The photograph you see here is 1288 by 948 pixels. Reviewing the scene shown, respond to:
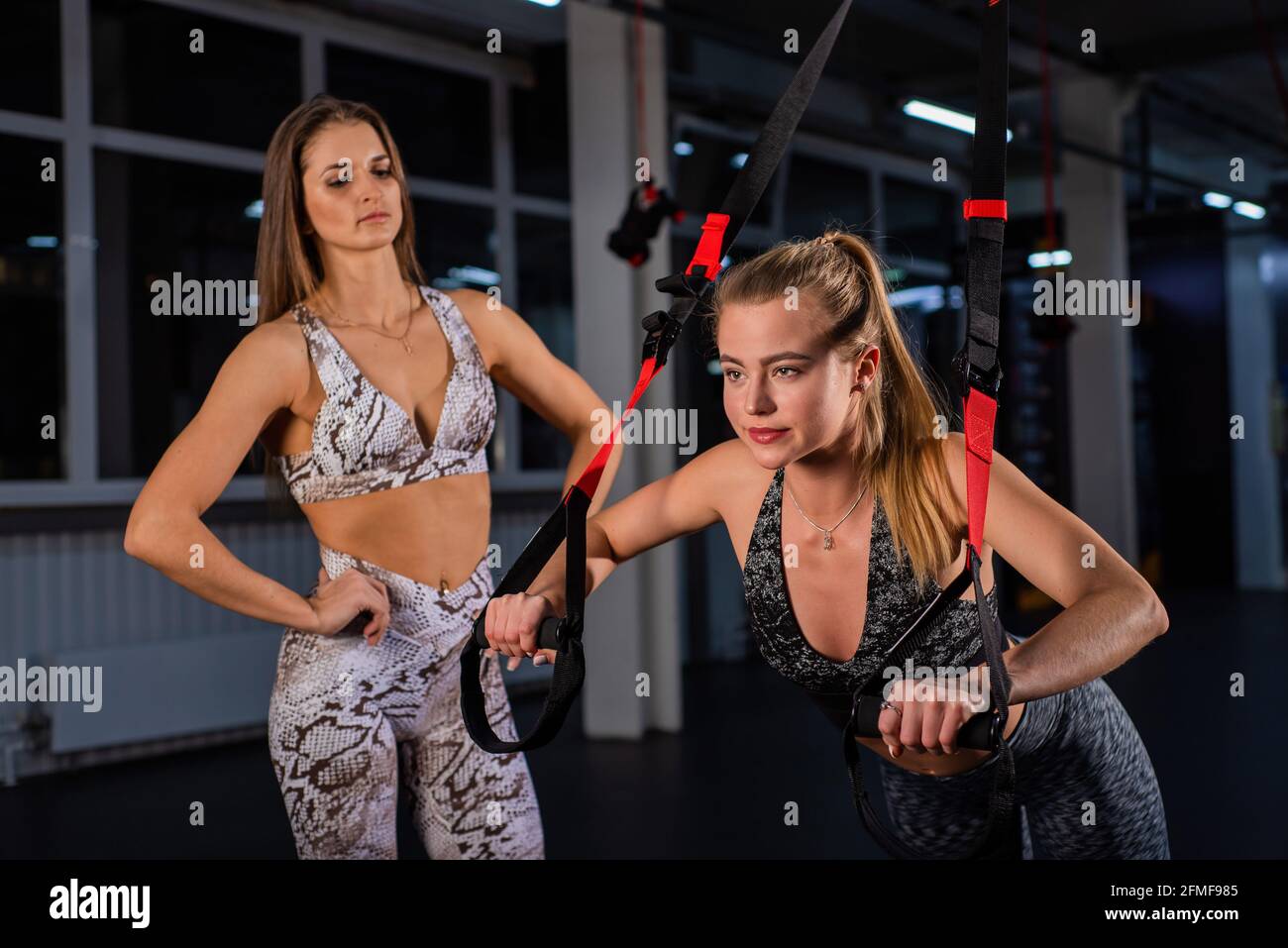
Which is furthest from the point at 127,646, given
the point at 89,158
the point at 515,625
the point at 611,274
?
the point at 515,625

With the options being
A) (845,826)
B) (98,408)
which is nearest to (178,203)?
(98,408)

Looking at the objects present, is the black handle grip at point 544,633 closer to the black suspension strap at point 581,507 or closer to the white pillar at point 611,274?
the black suspension strap at point 581,507

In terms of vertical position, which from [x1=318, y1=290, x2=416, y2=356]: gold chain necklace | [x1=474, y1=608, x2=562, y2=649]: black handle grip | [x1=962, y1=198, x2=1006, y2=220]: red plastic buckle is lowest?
[x1=474, y1=608, x2=562, y2=649]: black handle grip

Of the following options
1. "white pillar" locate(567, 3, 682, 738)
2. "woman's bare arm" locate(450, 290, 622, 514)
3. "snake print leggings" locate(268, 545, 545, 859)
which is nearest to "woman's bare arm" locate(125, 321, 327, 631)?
"snake print leggings" locate(268, 545, 545, 859)

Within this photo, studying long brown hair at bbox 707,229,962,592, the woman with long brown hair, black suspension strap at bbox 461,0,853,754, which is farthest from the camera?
the woman with long brown hair

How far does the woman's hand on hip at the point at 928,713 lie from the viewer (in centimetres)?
118

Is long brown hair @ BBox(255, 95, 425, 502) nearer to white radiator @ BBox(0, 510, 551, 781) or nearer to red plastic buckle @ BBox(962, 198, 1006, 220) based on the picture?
red plastic buckle @ BBox(962, 198, 1006, 220)

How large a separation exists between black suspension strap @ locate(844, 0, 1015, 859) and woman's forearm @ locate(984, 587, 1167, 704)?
0.03 meters

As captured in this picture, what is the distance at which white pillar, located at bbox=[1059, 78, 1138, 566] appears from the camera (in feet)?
26.8

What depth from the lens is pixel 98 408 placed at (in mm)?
5547

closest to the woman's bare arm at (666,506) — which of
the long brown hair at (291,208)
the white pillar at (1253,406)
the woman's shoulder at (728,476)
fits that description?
the woman's shoulder at (728,476)

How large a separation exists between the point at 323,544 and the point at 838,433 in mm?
783
